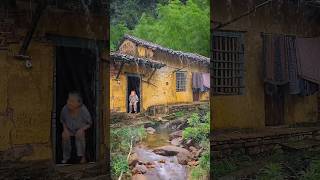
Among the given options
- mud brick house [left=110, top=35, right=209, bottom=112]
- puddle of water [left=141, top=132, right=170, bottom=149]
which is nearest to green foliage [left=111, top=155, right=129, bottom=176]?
puddle of water [left=141, top=132, right=170, bottom=149]

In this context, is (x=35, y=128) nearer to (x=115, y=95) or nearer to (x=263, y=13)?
(x=115, y=95)

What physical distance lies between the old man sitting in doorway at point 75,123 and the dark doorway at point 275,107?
7.64 feet

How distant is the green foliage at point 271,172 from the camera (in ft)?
→ 18.8

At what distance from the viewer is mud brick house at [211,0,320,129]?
5324 millimetres

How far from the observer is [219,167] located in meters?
5.39

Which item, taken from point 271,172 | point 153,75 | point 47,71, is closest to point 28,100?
point 47,71

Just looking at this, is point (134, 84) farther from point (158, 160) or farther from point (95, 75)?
point (158, 160)

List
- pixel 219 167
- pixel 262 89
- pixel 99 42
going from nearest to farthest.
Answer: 1. pixel 99 42
2. pixel 219 167
3. pixel 262 89

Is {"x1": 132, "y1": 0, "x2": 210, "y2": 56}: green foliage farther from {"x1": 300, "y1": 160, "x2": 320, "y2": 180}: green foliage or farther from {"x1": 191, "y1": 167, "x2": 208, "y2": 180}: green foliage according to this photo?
{"x1": 300, "y1": 160, "x2": 320, "y2": 180}: green foliage

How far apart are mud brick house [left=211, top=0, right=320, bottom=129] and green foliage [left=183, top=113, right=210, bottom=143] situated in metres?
0.24

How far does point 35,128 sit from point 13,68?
0.60m

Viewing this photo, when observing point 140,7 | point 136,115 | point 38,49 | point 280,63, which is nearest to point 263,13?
point 280,63

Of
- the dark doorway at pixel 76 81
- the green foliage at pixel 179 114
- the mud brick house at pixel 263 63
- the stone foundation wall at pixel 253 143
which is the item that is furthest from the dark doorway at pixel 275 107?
the dark doorway at pixel 76 81

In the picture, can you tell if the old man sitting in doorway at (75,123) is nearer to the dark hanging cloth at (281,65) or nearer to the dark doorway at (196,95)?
the dark doorway at (196,95)
